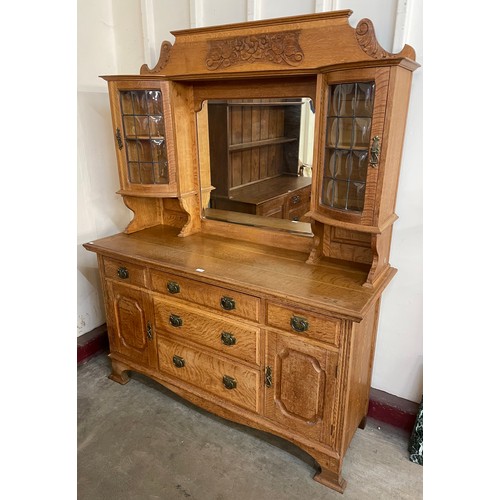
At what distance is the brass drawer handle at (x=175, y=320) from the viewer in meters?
2.07

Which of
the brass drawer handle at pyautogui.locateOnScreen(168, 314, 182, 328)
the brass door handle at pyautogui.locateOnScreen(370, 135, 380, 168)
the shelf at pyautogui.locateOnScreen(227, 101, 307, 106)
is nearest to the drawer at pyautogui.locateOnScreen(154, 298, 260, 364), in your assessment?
the brass drawer handle at pyautogui.locateOnScreen(168, 314, 182, 328)

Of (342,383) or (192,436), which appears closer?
(342,383)

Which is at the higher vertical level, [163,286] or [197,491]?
[163,286]

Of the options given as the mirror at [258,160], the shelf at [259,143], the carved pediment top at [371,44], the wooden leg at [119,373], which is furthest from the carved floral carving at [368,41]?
the wooden leg at [119,373]

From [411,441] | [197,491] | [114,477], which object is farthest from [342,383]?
[114,477]

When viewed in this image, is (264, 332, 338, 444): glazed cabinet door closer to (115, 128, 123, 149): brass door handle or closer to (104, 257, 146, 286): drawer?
(104, 257, 146, 286): drawer

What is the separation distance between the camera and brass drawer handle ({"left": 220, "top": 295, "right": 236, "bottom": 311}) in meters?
1.82

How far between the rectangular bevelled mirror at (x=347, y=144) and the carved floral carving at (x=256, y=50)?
0.94 ft

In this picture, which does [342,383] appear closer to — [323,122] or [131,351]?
[323,122]

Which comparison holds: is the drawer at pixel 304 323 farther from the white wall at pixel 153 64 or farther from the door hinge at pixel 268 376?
the white wall at pixel 153 64

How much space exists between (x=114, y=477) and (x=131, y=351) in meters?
0.70
